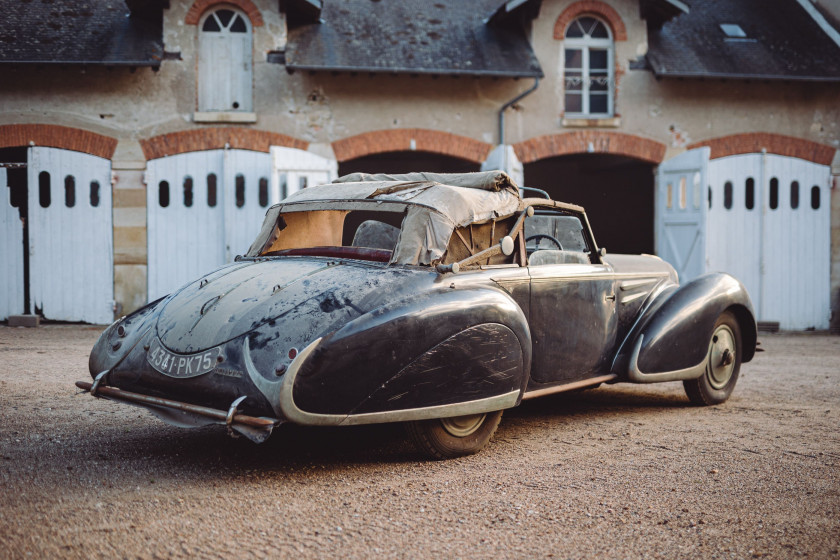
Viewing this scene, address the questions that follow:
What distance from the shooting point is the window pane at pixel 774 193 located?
13.9 meters

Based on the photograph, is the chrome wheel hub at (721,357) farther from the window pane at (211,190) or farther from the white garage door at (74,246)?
the white garage door at (74,246)

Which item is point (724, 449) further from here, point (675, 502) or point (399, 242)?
point (399, 242)

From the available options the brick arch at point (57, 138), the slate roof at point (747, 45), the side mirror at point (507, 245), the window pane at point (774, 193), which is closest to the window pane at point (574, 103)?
the slate roof at point (747, 45)

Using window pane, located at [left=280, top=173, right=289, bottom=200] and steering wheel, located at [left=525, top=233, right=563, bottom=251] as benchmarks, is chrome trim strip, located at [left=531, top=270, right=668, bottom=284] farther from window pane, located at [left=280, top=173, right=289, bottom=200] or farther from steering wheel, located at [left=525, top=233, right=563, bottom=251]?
window pane, located at [left=280, top=173, right=289, bottom=200]

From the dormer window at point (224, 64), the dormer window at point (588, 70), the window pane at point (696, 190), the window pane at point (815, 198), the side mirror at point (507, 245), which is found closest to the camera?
the side mirror at point (507, 245)

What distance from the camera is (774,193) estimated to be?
13969 mm

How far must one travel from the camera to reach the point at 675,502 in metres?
3.99

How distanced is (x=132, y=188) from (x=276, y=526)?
9935 mm

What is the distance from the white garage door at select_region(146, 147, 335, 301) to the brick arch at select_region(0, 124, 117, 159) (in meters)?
0.74

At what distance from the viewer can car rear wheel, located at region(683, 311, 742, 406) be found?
253 inches

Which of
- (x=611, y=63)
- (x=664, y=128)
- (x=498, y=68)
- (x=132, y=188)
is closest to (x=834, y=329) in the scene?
(x=664, y=128)

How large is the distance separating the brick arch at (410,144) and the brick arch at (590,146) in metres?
0.68

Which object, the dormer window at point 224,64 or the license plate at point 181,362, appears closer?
the license plate at point 181,362

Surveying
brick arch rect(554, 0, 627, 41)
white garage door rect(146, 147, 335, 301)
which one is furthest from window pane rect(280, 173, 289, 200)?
brick arch rect(554, 0, 627, 41)
